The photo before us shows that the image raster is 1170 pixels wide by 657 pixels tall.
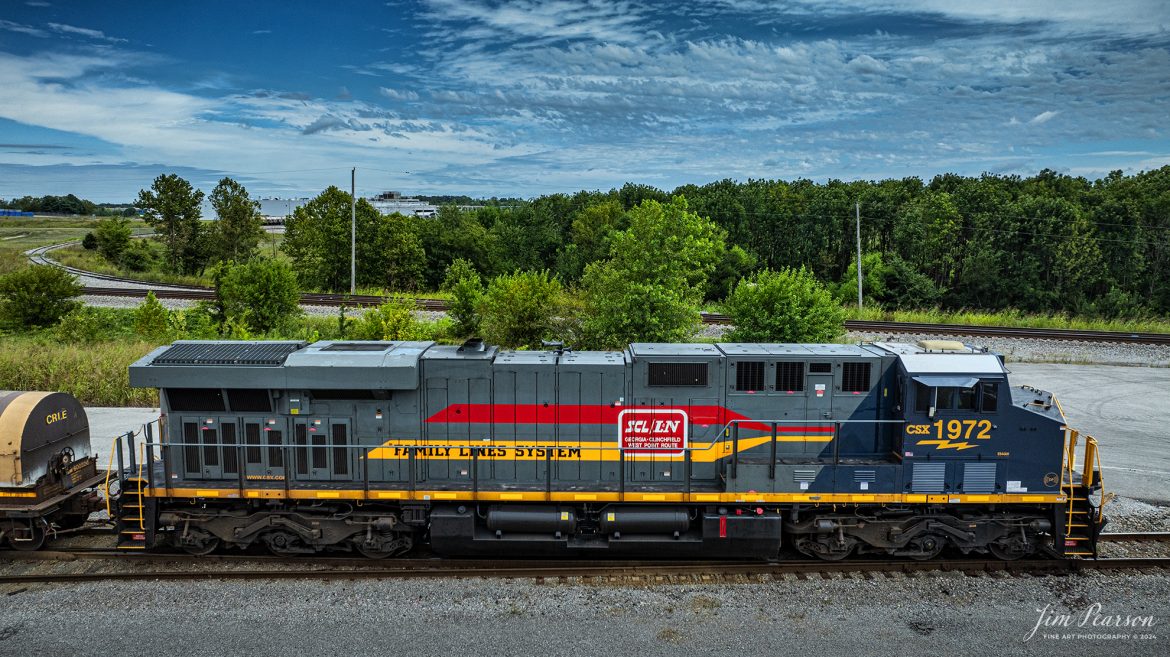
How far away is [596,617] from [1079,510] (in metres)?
6.39

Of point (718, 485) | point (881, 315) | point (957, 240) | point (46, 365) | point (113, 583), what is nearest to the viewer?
point (113, 583)

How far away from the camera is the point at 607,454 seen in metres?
9.68

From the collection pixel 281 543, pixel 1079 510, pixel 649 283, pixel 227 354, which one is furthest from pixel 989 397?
pixel 227 354

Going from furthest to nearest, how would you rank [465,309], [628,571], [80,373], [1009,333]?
1. [1009,333]
2. [465,309]
3. [80,373]
4. [628,571]

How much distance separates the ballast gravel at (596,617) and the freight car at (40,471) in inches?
37.4

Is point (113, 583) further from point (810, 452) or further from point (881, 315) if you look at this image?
point (881, 315)

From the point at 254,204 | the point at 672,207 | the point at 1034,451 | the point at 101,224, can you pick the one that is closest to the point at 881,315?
the point at 672,207

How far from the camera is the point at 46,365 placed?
742 inches

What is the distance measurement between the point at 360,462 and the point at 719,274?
33971mm

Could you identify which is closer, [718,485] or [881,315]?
[718,485]

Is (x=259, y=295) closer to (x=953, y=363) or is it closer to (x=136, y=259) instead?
(x=953, y=363)

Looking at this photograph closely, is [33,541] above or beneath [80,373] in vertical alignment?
beneath

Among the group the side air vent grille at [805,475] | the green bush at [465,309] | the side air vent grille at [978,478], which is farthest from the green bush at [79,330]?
the side air vent grille at [978,478]

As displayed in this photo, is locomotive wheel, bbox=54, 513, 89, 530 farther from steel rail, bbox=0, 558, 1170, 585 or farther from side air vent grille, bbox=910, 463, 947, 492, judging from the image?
side air vent grille, bbox=910, 463, 947, 492
